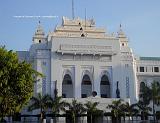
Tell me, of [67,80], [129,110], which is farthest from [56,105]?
[67,80]

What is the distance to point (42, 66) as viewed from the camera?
77.8 metres

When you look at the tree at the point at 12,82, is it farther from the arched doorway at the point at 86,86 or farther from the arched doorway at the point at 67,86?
the arched doorway at the point at 86,86

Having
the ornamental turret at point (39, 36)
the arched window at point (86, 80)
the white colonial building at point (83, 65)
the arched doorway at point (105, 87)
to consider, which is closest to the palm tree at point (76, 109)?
the white colonial building at point (83, 65)

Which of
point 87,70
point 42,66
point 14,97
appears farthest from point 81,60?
point 14,97

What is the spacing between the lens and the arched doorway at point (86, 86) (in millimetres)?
80062

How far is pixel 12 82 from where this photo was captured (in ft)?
137

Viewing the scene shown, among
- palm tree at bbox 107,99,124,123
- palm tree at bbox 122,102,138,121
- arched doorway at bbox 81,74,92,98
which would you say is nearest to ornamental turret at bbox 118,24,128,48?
arched doorway at bbox 81,74,92,98

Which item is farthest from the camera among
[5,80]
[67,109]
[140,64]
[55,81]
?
[140,64]

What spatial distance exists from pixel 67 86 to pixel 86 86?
3488mm

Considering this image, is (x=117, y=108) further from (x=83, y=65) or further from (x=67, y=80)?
(x=67, y=80)

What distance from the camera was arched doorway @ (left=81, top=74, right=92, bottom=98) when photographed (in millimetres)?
80062

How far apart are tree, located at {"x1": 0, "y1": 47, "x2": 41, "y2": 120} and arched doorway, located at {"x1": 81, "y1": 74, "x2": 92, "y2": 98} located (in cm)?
3815

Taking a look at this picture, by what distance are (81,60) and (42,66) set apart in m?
7.00

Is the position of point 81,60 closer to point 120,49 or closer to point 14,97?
point 120,49
